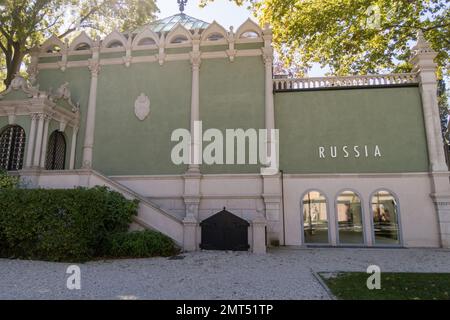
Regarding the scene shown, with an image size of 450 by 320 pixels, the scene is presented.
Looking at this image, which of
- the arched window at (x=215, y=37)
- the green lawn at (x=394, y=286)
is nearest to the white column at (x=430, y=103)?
the green lawn at (x=394, y=286)

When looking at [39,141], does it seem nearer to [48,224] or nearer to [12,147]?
[12,147]

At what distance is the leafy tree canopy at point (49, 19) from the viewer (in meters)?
16.1

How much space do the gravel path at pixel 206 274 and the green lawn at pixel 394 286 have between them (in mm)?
447

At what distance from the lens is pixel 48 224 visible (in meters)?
9.29

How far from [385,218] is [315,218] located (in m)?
3.15

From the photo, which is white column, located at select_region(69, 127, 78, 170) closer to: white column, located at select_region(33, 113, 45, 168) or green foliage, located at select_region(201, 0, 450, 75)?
white column, located at select_region(33, 113, 45, 168)

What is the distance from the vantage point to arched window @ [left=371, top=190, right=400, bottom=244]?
13359mm

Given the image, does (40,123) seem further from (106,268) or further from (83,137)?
(106,268)

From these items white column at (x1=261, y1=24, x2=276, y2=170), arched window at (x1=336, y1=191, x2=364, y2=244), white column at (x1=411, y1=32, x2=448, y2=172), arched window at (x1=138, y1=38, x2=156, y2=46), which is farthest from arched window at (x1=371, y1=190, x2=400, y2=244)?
arched window at (x1=138, y1=38, x2=156, y2=46)

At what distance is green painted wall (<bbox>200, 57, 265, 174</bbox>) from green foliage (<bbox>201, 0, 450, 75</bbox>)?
500 centimetres

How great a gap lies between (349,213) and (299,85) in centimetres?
686

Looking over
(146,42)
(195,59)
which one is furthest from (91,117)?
(195,59)

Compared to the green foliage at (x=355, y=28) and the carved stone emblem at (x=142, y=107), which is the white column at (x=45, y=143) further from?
the green foliage at (x=355, y=28)

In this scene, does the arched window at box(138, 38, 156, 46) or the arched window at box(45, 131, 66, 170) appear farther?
the arched window at box(138, 38, 156, 46)
